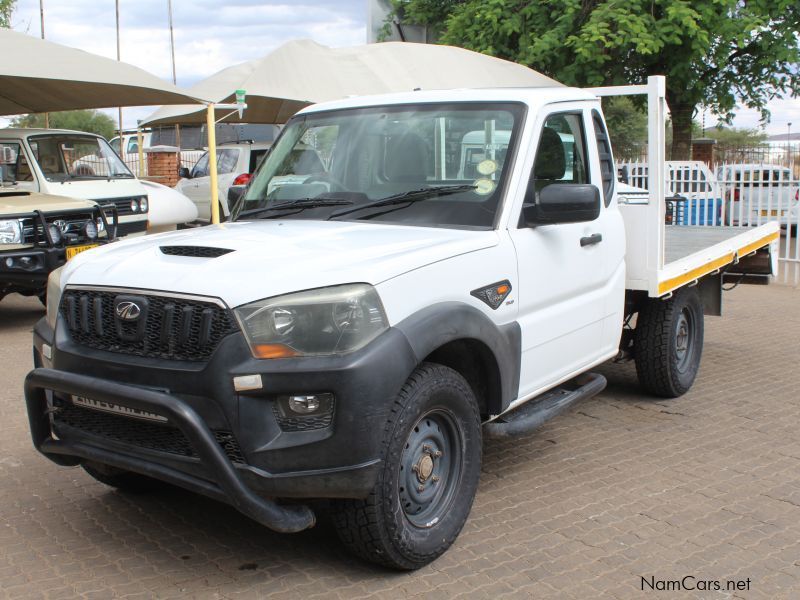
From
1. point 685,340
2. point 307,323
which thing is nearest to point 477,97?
→ point 307,323

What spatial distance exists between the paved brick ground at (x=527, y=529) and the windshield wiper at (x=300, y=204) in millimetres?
1572

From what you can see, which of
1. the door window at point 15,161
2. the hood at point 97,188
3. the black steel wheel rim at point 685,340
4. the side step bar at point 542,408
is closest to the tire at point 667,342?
the black steel wheel rim at point 685,340

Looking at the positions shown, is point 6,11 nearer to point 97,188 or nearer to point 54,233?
point 97,188

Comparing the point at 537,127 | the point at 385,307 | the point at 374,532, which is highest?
the point at 537,127

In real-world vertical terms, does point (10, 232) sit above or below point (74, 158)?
below

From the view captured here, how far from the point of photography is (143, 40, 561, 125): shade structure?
1432cm

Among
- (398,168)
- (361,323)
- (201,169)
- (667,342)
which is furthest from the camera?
(201,169)

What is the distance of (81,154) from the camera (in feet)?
37.2

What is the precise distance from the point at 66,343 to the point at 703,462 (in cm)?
359

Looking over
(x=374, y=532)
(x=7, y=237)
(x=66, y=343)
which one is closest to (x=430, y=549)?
(x=374, y=532)

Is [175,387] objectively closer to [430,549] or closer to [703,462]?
[430,549]

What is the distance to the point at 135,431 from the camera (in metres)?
3.52

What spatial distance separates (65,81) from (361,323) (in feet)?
34.8

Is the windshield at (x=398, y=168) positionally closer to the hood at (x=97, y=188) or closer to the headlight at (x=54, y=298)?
the headlight at (x=54, y=298)
